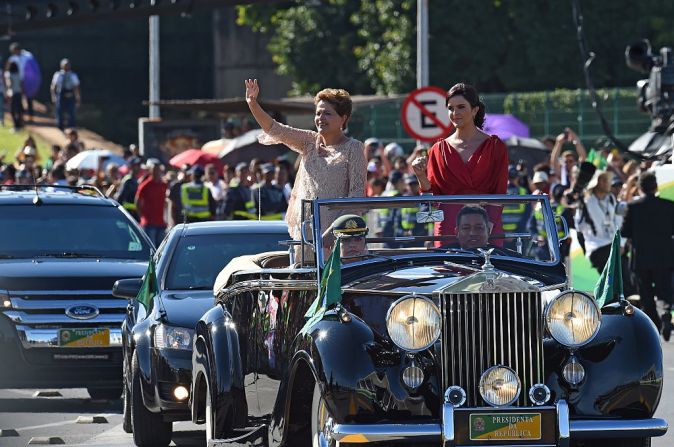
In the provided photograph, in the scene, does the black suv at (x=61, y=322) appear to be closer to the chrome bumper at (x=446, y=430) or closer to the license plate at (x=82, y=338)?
the license plate at (x=82, y=338)

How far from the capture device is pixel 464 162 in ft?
34.9

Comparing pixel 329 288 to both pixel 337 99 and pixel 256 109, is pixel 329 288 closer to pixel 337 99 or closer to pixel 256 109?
pixel 337 99

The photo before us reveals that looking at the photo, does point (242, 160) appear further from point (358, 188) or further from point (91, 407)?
point (358, 188)

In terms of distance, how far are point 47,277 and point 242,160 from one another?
21.2m

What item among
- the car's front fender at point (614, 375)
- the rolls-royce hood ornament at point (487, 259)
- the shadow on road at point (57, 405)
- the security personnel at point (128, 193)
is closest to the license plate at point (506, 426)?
the car's front fender at point (614, 375)

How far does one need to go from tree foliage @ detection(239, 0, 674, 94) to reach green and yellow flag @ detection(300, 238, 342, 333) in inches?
1740

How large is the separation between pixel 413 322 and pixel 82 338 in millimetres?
6513

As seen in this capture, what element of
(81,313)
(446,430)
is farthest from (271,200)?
(446,430)

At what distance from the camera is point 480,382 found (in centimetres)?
842

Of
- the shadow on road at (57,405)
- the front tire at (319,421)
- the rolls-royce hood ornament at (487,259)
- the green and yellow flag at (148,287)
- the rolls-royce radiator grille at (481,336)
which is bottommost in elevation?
the shadow on road at (57,405)

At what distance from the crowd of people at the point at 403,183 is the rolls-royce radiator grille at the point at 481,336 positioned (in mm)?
1137

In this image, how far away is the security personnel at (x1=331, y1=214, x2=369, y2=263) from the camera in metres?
9.29

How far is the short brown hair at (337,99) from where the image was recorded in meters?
10.8

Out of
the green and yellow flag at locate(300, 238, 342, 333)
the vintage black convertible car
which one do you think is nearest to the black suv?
the vintage black convertible car
